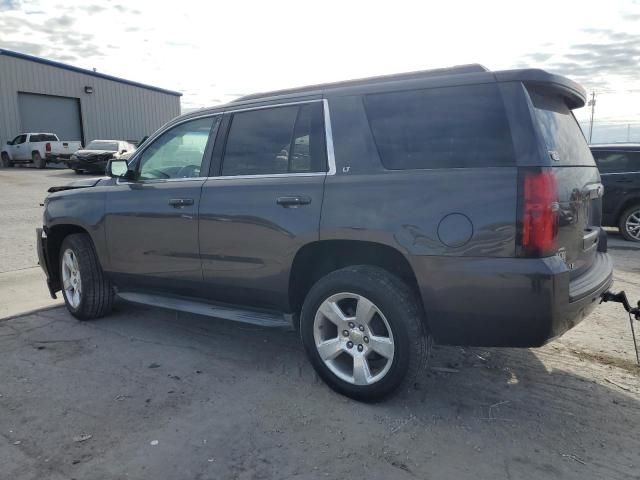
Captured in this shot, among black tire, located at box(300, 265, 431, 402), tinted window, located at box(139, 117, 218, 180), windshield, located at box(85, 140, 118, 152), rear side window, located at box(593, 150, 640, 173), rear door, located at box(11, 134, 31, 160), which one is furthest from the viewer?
rear door, located at box(11, 134, 31, 160)

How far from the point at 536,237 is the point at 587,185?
0.82 metres

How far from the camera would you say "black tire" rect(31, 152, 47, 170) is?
86.9 ft

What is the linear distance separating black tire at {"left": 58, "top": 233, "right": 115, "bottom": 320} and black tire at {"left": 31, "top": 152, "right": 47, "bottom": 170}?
24.6 meters

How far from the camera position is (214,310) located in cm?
405

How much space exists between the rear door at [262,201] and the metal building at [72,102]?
30205 millimetres

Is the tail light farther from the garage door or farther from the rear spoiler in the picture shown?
the garage door

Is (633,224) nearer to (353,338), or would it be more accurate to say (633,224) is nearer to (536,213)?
(536,213)

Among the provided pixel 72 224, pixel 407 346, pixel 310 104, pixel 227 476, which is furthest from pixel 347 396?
pixel 72 224

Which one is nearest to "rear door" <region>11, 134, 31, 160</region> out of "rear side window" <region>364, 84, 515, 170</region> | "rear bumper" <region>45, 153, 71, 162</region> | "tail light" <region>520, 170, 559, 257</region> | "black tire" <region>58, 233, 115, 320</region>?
"rear bumper" <region>45, 153, 71, 162</region>

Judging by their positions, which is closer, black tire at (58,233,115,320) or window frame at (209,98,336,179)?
window frame at (209,98,336,179)

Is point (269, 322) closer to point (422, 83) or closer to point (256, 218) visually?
point (256, 218)

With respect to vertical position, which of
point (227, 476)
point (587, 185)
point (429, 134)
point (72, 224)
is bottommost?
point (227, 476)

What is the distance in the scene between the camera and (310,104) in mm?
3635

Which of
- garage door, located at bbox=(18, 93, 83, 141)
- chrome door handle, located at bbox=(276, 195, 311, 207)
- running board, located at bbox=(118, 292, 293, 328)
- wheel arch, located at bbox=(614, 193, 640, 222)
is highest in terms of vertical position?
garage door, located at bbox=(18, 93, 83, 141)
